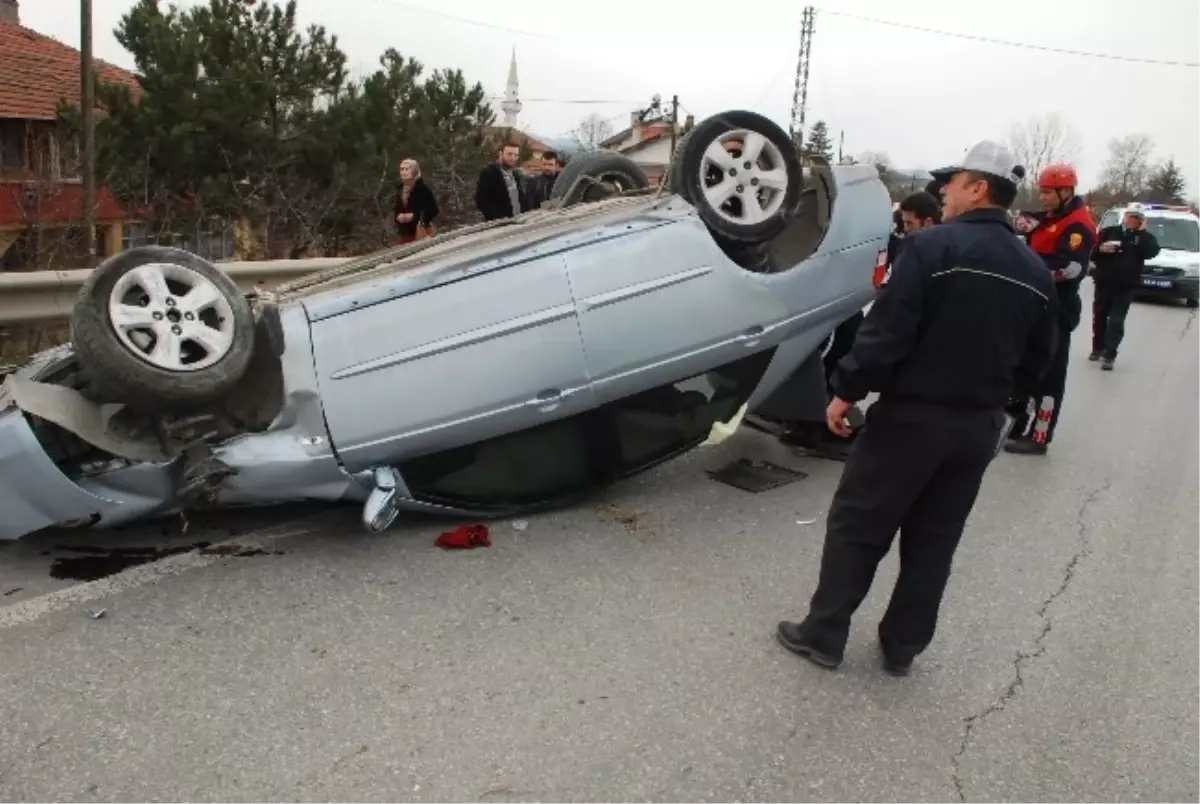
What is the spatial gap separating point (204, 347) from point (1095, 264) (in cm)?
816

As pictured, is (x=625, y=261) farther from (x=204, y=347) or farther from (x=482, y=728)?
(x=482, y=728)

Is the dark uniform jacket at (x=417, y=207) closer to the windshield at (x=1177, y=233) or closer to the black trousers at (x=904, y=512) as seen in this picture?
the black trousers at (x=904, y=512)

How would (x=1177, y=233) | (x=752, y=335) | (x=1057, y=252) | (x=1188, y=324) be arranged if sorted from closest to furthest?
(x=752, y=335) → (x=1057, y=252) → (x=1188, y=324) → (x=1177, y=233)

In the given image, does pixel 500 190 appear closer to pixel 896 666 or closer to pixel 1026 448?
pixel 1026 448

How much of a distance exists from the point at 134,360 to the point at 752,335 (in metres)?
2.43

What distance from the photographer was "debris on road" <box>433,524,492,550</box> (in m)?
3.86

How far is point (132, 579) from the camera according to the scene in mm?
3467

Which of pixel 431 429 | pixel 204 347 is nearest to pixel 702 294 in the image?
pixel 431 429

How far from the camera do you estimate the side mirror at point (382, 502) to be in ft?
11.8

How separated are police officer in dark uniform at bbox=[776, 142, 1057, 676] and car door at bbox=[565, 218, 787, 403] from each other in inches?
44.7

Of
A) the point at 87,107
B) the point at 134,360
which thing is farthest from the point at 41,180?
the point at 134,360

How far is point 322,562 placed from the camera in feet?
12.1

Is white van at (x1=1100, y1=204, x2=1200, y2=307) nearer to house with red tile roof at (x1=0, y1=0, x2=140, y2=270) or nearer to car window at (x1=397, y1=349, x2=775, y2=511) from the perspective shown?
car window at (x1=397, y1=349, x2=775, y2=511)

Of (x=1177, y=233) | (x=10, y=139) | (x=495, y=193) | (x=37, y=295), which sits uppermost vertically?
(x=10, y=139)
